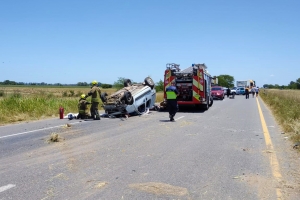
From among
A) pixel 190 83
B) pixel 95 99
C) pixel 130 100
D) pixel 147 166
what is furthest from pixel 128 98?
pixel 147 166

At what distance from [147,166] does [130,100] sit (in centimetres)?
999

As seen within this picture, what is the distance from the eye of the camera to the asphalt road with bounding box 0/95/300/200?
4.84 meters

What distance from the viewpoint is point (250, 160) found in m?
6.88

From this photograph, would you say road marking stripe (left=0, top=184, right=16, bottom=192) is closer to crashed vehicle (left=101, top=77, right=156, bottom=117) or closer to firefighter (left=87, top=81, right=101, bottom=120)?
firefighter (left=87, top=81, right=101, bottom=120)

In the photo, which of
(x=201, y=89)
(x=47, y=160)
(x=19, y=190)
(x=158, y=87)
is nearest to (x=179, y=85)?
(x=201, y=89)

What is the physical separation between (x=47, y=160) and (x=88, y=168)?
1.15 metres

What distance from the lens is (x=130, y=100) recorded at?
16.1 m

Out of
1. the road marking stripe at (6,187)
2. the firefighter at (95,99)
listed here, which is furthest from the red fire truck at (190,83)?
the road marking stripe at (6,187)

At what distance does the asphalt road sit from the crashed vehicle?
5.53m

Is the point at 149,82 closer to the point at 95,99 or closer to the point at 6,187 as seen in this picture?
the point at 95,99

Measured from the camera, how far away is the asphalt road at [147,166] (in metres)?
4.84

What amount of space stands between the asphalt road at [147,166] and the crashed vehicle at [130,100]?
5.53 meters

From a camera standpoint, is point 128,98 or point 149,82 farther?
point 149,82

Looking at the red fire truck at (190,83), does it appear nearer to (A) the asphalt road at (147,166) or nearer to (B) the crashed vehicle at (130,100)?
(B) the crashed vehicle at (130,100)
